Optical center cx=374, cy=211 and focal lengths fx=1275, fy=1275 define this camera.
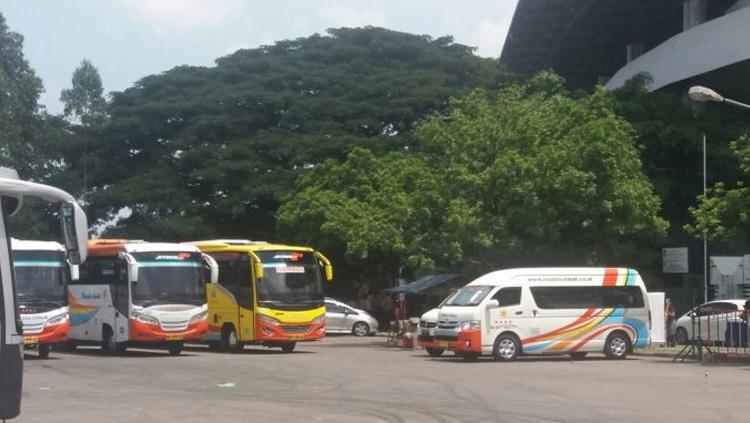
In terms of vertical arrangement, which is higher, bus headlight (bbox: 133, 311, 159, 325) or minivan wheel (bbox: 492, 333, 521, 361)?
bus headlight (bbox: 133, 311, 159, 325)

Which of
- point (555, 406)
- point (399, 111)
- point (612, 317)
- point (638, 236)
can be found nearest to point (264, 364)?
point (612, 317)

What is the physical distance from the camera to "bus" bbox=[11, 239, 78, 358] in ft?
102

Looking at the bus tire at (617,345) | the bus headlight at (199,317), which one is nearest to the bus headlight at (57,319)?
the bus headlight at (199,317)

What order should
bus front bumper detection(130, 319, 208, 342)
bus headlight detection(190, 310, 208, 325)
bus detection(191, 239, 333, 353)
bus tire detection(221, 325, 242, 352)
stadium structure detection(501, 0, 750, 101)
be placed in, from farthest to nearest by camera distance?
stadium structure detection(501, 0, 750, 101)
bus tire detection(221, 325, 242, 352)
bus detection(191, 239, 333, 353)
bus headlight detection(190, 310, 208, 325)
bus front bumper detection(130, 319, 208, 342)

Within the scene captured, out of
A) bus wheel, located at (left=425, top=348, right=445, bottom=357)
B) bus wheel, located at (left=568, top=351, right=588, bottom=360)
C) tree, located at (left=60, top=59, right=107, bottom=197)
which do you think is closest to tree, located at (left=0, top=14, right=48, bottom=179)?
tree, located at (left=60, top=59, right=107, bottom=197)

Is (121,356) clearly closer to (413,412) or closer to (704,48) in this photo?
(413,412)

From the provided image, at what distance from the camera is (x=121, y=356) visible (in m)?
Answer: 34.5

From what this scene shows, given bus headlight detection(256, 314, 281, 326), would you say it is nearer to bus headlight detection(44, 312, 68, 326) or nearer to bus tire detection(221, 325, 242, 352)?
bus tire detection(221, 325, 242, 352)

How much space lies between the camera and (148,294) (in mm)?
33875

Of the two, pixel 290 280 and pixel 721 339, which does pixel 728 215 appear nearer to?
pixel 721 339

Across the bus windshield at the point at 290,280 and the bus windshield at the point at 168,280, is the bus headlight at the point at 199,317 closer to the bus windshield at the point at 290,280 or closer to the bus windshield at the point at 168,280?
the bus windshield at the point at 168,280

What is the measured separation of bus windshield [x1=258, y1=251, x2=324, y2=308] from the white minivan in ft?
14.7

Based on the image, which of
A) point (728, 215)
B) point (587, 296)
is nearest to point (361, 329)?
point (587, 296)

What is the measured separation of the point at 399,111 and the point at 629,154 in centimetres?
2184
